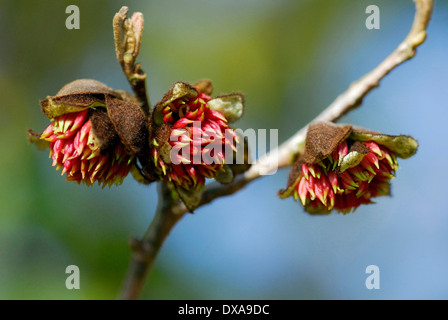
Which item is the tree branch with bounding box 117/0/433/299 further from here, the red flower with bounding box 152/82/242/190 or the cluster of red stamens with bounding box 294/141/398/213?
the red flower with bounding box 152/82/242/190

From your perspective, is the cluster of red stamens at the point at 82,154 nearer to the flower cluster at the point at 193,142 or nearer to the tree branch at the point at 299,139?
the flower cluster at the point at 193,142

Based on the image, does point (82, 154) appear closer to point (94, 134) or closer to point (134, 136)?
point (94, 134)

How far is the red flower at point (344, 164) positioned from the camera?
1857 millimetres

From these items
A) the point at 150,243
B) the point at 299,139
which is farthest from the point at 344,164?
the point at 150,243

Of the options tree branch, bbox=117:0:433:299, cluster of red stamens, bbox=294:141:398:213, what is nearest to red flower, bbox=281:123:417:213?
cluster of red stamens, bbox=294:141:398:213

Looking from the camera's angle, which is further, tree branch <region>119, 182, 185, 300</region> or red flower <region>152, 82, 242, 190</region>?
tree branch <region>119, 182, 185, 300</region>

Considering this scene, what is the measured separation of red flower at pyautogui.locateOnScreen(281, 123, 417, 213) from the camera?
73.1 inches

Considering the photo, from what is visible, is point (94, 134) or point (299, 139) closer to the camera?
point (94, 134)

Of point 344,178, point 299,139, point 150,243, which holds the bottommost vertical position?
point 150,243

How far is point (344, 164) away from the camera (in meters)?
1.83

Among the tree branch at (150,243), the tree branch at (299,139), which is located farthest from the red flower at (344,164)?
the tree branch at (150,243)

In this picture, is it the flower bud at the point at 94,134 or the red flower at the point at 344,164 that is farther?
the red flower at the point at 344,164

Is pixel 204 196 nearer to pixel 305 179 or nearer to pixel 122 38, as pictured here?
pixel 305 179

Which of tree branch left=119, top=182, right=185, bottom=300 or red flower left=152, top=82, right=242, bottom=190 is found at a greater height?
red flower left=152, top=82, right=242, bottom=190
